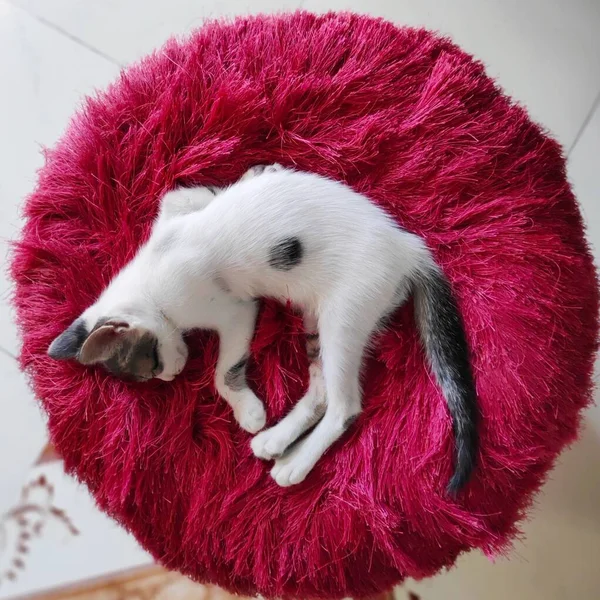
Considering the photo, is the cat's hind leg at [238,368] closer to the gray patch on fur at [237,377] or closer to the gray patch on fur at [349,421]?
the gray patch on fur at [237,377]

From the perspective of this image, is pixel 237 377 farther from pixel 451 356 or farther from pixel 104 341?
pixel 451 356

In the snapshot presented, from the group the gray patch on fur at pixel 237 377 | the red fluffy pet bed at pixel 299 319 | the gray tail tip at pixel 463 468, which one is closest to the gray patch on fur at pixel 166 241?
the red fluffy pet bed at pixel 299 319

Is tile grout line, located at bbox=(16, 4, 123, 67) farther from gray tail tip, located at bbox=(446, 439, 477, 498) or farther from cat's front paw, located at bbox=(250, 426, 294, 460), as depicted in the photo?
gray tail tip, located at bbox=(446, 439, 477, 498)

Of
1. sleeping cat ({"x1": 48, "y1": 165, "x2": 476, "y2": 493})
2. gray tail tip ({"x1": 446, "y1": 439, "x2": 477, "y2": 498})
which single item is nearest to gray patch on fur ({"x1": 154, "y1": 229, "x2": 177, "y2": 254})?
sleeping cat ({"x1": 48, "y1": 165, "x2": 476, "y2": 493})

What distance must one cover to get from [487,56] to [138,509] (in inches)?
56.5

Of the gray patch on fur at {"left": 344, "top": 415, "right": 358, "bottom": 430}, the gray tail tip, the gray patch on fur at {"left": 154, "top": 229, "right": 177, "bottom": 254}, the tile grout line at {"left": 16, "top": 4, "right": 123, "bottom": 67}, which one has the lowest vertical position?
the gray patch on fur at {"left": 344, "top": 415, "right": 358, "bottom": 430}

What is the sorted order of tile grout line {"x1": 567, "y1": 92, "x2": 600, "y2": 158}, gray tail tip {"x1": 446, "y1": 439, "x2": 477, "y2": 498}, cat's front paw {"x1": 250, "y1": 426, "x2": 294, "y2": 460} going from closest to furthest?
gray tail tip {"x1": 446, "y1": 439, "x2": 477, "y2": 498}
cat's front paw {"x1": 250, "y1": 426, "x2": 294, "y2": 460}
tile grout line {"x1": 567, "y1": 92, "x2": 600, "y2": 158}

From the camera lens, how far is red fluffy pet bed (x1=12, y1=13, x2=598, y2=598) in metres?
0.98

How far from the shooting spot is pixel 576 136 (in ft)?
5.29

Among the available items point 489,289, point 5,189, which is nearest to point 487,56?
point 489,289

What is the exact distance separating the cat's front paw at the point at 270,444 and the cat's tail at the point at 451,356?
0.94 ft

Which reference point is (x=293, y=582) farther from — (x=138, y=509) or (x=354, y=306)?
(x=354, y=306)

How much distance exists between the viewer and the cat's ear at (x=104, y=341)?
36.9 inches

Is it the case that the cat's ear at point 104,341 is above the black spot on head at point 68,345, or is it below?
above
